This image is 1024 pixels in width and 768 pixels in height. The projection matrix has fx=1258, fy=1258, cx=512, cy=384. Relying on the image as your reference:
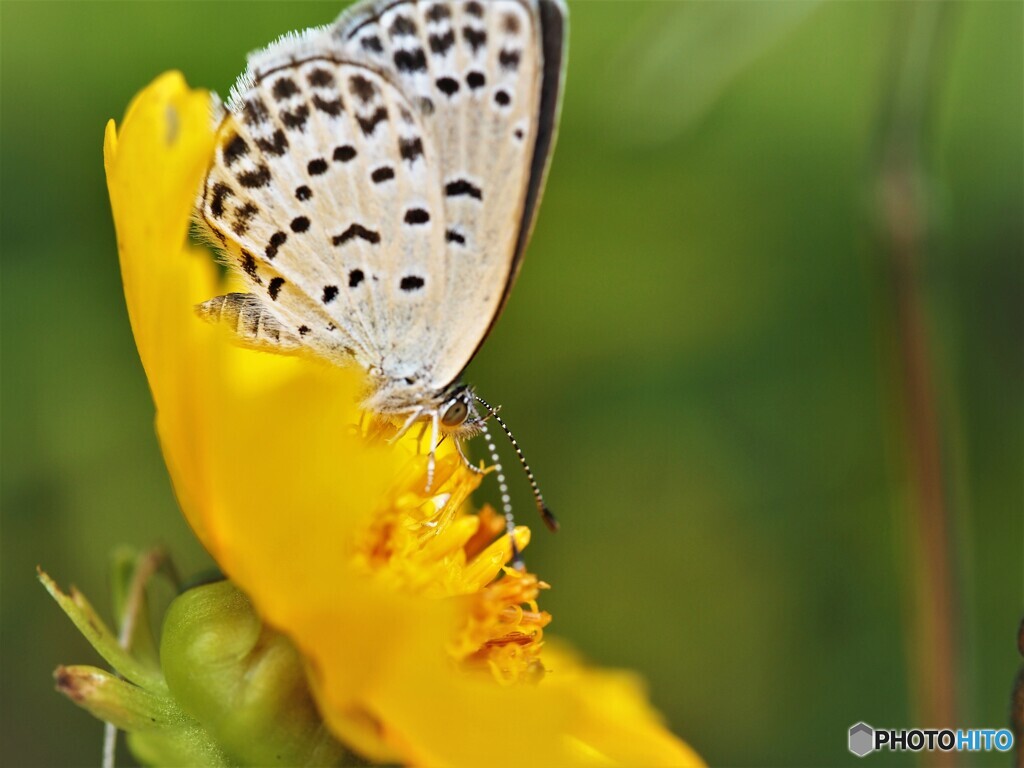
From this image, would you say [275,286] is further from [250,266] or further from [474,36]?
[474,36]

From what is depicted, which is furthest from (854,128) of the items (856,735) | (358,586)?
(358,586)

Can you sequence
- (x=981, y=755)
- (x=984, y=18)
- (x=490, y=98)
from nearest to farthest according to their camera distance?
(x=490, y=98) → (x=981, y=755) → (x=984, y=18)

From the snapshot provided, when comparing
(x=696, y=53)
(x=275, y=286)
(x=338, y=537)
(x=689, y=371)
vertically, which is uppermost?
(x=696, y=53)

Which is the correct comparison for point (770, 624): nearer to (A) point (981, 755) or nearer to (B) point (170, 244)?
(A) point (981, 755)

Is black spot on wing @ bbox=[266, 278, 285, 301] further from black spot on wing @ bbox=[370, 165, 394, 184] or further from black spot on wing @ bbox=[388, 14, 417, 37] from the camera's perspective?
black spot on wing @ bbox=[388, 14, 417, 37]

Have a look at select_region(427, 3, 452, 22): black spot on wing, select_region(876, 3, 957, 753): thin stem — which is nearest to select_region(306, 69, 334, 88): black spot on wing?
select_region(427, 3, 452, 22): black spot on wing

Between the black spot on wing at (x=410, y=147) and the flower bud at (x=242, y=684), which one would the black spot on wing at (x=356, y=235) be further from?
the flower bud at (x=242, y=684)

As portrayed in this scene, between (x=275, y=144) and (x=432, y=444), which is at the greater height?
(x=275, y=144)

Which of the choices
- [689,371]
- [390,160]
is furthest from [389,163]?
[689,371]
